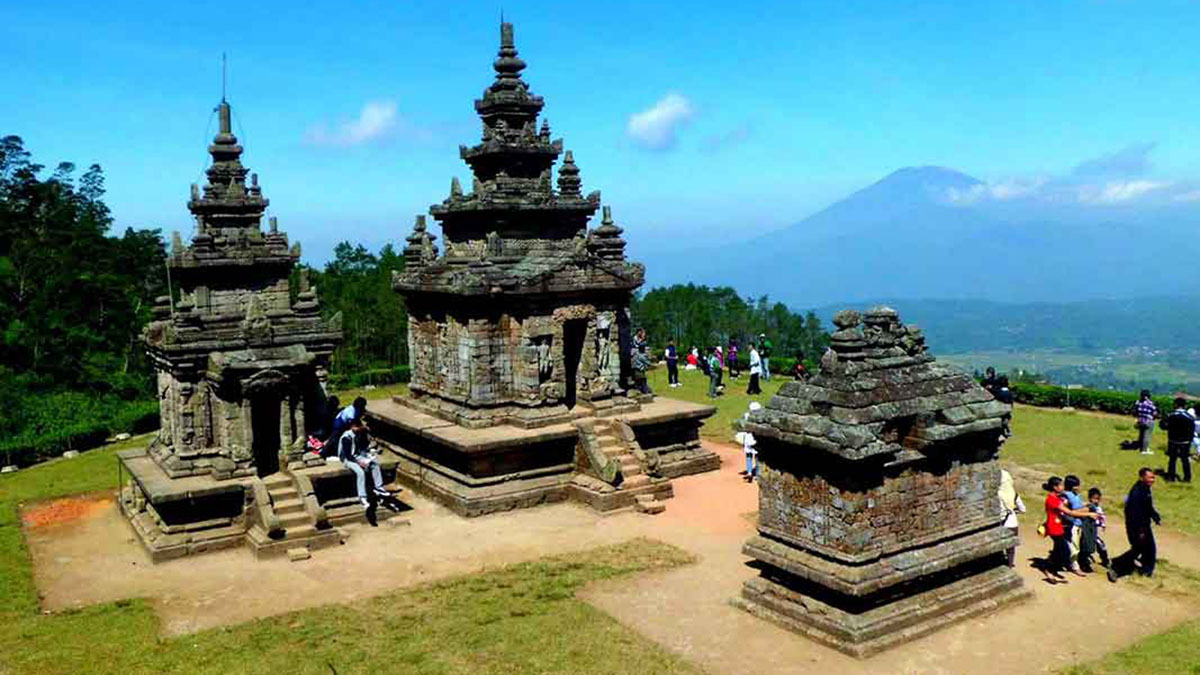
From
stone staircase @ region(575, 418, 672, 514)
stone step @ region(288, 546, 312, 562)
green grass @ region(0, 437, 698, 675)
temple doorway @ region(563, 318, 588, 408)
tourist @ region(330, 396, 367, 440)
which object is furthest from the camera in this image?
temple doorway @ region(563, 318, 588, 408)

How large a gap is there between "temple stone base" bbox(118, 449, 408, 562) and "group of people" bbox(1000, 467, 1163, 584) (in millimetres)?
11878

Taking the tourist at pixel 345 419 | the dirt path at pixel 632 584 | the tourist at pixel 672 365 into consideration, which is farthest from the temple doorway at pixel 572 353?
the tourist at pixel 672 365

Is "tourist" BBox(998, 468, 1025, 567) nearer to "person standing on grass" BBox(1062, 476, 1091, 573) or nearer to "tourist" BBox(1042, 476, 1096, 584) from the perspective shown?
"tourist" BBox(1042, 476, 1096, 584)

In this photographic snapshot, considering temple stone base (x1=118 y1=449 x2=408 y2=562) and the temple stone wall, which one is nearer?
the temple stone wall

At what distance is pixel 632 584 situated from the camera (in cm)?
1526

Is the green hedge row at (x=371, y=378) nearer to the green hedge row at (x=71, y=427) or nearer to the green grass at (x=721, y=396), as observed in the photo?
the green hedge row at (x=71, y=427)

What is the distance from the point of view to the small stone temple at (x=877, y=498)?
1226 cm

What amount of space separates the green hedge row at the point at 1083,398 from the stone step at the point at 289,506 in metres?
22.4

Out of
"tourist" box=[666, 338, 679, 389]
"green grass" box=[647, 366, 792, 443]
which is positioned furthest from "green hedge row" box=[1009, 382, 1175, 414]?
"tourist" box=[666, 338, 679, 389]

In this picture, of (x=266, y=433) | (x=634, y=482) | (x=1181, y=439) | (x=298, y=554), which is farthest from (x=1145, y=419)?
(x=266, y=433)

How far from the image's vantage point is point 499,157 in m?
24.1

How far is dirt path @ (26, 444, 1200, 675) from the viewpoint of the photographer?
39.8 ft

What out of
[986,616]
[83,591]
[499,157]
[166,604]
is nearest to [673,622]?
[986,616]

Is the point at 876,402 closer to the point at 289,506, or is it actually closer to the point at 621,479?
the point at 621,479
